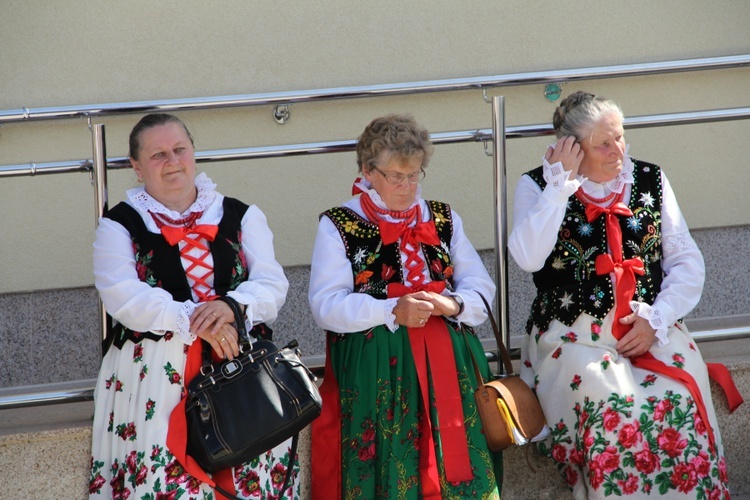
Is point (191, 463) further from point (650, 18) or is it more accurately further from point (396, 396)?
point (650, 18)

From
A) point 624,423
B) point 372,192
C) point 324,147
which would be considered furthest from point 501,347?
point 324,147

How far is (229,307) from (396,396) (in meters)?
0.57

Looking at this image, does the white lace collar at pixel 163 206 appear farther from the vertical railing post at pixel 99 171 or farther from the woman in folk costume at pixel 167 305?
the vertical railing post at pixel 99 171

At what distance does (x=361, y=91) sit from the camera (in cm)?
413

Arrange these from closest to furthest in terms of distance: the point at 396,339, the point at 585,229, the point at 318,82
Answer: the point at 396,339, the point at 585,229, the point at 318,82

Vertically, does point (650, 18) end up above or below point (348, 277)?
above

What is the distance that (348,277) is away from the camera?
332 centimetres

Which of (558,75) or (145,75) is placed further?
(145,75)

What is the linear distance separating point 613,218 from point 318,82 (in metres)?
1.72

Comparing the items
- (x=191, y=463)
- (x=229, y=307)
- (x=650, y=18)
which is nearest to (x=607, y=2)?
(x=650, y=18)

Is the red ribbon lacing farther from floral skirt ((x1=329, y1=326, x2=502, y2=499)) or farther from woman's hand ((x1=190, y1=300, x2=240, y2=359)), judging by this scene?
floral skirt ((x1=329, y1=326, x2=502, y2=499))

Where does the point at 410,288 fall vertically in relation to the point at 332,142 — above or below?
below

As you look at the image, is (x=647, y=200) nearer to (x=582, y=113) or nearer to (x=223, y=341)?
(x=582, y=113)

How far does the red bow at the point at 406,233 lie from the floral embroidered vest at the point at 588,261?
404 mm
